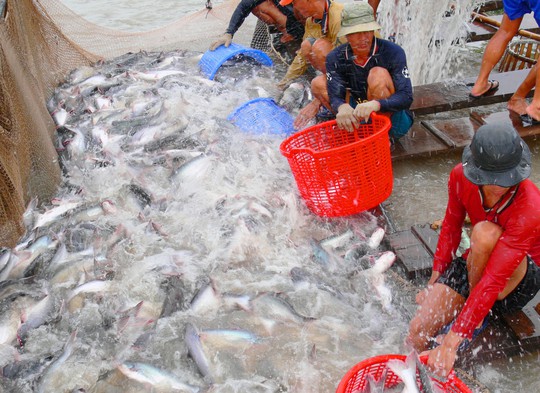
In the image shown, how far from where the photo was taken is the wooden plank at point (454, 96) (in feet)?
14.8

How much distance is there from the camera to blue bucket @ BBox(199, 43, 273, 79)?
6340 millimetres

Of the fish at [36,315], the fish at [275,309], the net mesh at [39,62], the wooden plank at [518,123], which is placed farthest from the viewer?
the wooden plank at [518,123]

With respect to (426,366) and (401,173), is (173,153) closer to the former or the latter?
(401,173)

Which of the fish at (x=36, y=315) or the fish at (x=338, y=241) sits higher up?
the fish at (x=338, y=241)

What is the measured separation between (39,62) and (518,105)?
5.22m

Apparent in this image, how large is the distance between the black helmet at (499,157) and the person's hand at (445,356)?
0.74m

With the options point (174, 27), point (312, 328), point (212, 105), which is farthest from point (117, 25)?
point (312, 328)

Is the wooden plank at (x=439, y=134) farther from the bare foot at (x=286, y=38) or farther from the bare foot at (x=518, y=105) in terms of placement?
the bare foot at (x=286, y=38)

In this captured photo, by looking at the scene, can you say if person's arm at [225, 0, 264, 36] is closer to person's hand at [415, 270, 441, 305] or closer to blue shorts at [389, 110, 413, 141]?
blue shorts at [389, 110, 413, 141]

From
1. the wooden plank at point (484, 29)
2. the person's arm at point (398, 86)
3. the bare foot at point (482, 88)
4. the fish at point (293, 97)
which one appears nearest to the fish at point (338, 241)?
the person's arm at point (398, 86)

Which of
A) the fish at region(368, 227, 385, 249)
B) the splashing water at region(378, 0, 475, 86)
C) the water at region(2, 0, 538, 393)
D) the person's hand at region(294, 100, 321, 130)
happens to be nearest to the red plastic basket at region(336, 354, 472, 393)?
the water at region(2, 0, 538, 393)

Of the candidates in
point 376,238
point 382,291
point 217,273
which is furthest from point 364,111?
point 217,273

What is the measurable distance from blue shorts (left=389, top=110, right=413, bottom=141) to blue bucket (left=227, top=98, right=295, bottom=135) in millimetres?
1063

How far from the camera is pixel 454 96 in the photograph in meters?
4.61
